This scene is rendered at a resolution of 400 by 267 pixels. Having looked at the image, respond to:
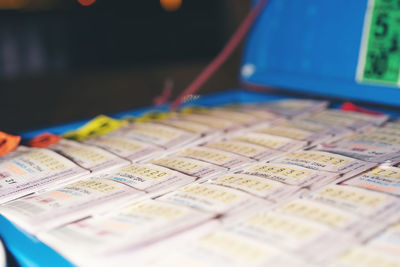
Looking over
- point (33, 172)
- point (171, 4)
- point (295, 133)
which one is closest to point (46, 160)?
point (33, 172)

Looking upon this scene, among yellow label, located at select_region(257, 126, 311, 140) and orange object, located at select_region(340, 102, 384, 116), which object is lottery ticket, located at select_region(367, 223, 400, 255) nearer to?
yellow label, located at select_region(257, 126, 311, 140)

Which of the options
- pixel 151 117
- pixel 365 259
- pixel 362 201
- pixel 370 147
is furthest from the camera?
pixel 151 117

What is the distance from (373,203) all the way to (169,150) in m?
0.42

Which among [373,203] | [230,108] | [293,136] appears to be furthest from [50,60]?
[373,203]

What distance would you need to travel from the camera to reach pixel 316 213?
580mm

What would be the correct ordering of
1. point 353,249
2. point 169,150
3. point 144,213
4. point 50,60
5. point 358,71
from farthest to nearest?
1. point 50,60
2. point 358,71
3. point 169,150
4. point 144,213
5. point 353,249

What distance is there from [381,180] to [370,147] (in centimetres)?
16

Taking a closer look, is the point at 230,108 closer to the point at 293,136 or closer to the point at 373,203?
the point at 293,136

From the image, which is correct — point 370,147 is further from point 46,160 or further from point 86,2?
point 86,2

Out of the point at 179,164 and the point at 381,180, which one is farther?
the point at 179,164

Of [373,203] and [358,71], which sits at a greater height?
[358,71]

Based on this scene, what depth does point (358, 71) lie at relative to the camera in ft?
3.82

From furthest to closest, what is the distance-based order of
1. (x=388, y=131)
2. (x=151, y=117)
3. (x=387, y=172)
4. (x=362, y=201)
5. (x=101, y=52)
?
(x=101, y=52) < (x=151, y=117) < (x=388, y=131) < (x=387, y=172) < (x=362, y=201)

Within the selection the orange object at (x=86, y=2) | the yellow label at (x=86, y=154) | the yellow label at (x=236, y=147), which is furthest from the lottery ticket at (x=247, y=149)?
the orange object at (x=86, y=2)
